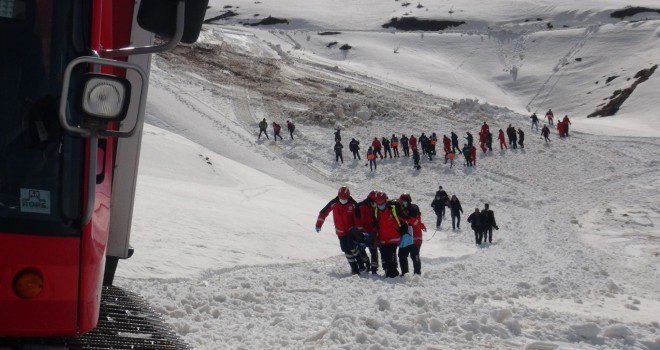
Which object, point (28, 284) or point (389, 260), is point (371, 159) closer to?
point (389, 260)

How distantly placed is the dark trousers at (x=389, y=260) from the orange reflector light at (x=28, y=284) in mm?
9162

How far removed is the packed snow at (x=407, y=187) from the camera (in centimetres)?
809

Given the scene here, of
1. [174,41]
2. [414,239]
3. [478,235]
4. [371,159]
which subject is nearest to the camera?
[174,41]

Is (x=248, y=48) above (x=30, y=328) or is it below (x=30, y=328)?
below

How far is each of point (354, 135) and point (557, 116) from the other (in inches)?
736

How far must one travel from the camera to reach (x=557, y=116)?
51156 mm

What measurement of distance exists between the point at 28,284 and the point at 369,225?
948 cm

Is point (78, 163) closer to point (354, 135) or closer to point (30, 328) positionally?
point (30, 328)

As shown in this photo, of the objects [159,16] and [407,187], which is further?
[407,187]

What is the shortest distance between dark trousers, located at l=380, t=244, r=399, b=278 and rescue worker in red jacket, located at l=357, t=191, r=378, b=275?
230 mm

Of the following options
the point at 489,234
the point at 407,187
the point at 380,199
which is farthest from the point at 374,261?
the point at 407,187

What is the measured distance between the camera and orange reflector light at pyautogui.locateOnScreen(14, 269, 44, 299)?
367 centimetres

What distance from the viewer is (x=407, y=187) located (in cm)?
2897

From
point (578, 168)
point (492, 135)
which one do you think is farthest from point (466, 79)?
point (578, 168)
